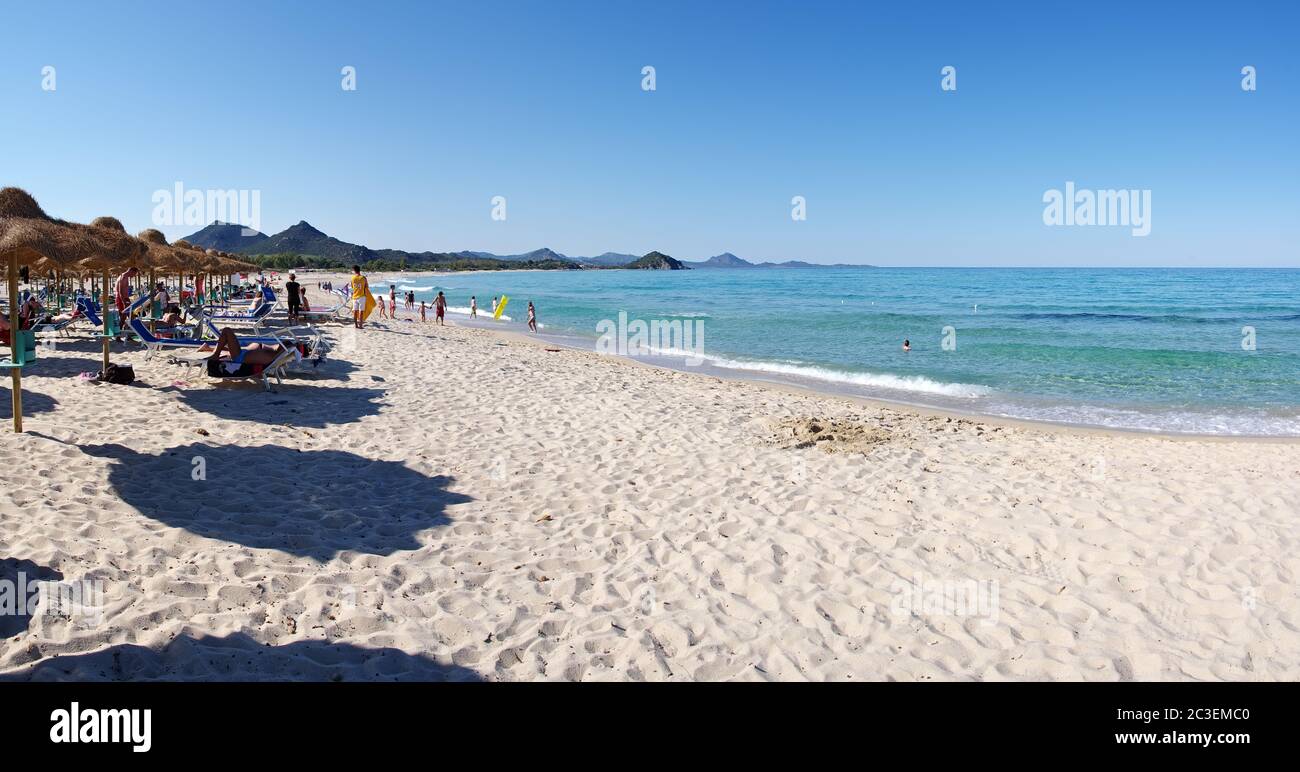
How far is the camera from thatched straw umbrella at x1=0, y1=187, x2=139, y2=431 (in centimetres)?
555

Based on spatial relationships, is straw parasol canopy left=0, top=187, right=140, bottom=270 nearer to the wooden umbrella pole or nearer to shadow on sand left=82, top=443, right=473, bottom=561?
the wooden umbrella pole

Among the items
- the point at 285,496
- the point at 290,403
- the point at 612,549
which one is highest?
the point at 290,403

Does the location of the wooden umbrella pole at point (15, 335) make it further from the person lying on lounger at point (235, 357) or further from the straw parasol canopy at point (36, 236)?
the person lying on lounger at point (235, 357)

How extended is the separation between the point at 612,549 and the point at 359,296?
15.7m

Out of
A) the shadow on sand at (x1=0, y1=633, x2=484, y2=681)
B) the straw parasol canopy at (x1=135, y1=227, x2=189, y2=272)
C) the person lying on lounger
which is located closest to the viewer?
the shadow on sand at (x1=0, y1=633, x2=484, y2=681)

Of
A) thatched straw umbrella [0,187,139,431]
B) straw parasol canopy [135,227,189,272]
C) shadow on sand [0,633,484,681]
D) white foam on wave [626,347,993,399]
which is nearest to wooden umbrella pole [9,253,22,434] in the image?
thatched straw umbrella [0,187,139,431]

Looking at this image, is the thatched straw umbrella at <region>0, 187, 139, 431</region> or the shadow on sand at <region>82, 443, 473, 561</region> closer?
the shadow on sand at <region>82, 443, 473, 561</region>

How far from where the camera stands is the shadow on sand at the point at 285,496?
468 centimetres

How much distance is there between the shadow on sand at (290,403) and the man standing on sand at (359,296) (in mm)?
8170

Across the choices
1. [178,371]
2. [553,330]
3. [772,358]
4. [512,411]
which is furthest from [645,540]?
[553,330]

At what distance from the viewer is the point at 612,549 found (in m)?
4.95

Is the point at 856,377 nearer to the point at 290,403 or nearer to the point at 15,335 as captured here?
the point at 290,403

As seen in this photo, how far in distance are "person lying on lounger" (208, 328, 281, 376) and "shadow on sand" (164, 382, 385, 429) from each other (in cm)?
28
